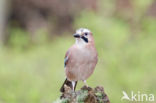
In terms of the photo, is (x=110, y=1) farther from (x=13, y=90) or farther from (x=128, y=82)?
(x=13, y=90)

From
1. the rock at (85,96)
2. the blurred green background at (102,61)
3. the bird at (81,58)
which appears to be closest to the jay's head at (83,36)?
the bird at (81,58)

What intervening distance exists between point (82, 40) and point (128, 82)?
4845mm

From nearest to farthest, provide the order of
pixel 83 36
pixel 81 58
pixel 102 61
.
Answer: pixel 83 36
pixel 81 58
pixel 102 61

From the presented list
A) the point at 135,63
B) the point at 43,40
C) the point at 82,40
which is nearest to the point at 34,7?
the point at 43,40

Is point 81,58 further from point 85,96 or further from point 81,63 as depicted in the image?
point 85,96

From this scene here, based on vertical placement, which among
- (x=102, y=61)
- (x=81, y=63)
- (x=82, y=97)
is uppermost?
(x=102, y=61)

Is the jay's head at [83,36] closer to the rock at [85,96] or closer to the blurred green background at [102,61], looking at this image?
the rock at [85,96]

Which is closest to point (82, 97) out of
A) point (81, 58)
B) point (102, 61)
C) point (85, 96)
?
point (85, 96)

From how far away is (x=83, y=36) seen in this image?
5.22 m

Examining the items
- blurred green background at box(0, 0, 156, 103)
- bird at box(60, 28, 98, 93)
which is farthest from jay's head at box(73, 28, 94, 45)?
blurred green background at box(0, 0, 156, 103)

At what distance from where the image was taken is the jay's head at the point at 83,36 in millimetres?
5225

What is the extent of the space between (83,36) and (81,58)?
12.7 inches

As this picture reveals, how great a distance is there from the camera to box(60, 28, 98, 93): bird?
17.4 feet

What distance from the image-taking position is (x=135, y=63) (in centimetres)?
1040
